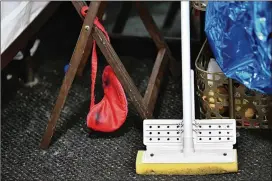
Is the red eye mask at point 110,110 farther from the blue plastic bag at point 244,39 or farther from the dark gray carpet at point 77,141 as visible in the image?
the blue plastic bag at point 244,39

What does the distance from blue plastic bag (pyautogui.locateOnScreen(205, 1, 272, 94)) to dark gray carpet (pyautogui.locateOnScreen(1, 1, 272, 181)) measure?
9.3 inches

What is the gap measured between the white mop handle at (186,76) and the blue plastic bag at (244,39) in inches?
3.2

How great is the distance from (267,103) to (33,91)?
85 cm

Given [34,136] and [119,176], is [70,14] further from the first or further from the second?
[119,176]

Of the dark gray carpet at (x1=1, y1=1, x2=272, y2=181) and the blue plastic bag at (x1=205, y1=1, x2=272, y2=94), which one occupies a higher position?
the blue plastic bag at (x1=205, y1=1, x2=272, y2=94)

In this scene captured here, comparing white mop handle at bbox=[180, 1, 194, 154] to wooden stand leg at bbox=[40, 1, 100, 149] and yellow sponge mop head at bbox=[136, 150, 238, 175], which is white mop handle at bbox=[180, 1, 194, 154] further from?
wooden stand leg at bbox=[40, 1, 100, 149]

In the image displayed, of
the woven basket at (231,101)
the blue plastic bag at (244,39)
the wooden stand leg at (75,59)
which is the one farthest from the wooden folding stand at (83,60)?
the blue plastic bag at (244,39)

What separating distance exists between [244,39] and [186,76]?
7.1 inches

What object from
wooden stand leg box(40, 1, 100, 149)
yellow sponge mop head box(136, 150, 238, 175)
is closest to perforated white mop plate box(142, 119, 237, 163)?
yellow sponge mop head box(136, 150, 238, 175)

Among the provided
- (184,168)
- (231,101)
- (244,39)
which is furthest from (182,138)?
(244,39)

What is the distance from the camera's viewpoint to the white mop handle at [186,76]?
148 centimetres

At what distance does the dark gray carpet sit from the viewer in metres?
1.58

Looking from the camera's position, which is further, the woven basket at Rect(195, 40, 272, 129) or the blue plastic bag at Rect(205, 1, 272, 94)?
the woven basket at Rect(195, 40, 272, 129)

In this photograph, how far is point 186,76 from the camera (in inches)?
58.9
